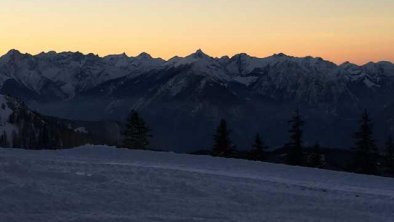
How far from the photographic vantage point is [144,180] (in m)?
17.3

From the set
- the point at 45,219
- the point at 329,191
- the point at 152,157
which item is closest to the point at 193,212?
the point at 45,219

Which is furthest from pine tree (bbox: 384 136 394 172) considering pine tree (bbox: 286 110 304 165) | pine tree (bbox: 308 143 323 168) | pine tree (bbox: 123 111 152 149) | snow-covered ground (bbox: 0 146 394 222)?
snow-covered ground (bbox: 0 146 394 222)

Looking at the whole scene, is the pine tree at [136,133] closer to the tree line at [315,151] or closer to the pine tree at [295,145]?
the tree line at [315,151]

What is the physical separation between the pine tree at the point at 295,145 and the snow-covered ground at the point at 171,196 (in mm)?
28922

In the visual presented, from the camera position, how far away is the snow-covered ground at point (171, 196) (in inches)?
503

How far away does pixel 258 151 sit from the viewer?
52094mm

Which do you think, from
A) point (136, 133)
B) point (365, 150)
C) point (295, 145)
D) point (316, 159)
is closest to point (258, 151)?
point (295, 145)

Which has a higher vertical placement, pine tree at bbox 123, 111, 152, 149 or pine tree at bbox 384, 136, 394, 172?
pine tree at bbox 123, 111, 152, 149

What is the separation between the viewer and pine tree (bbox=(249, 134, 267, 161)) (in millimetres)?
51781

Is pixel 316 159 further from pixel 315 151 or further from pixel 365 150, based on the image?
pixel 365 150

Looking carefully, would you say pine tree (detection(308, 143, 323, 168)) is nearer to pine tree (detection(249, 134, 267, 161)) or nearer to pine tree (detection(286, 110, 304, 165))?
pine tree (detection(286, 110, 304, 165))

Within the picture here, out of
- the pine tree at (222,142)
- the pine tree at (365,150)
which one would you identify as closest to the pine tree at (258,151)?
the pine tree at (222,142)

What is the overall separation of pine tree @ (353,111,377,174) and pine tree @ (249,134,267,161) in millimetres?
7573

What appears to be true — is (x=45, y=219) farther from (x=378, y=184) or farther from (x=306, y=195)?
(x=378, y=184)
